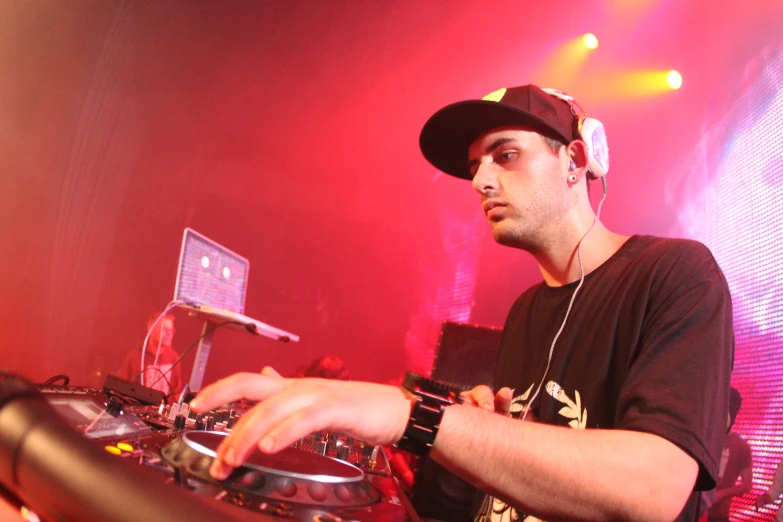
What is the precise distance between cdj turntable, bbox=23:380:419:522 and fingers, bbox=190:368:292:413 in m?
0.08

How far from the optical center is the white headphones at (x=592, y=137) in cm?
171

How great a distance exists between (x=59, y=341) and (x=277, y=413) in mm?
4543

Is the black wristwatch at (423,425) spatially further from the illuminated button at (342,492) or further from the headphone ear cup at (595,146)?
the headphone ear cup at (595,146)

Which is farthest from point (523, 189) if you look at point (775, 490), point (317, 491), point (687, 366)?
point (775, 490)

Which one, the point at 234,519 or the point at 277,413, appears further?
the point at 277,413

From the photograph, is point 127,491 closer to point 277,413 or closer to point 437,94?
point 277,413

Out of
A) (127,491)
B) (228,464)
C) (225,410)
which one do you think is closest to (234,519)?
(127,491)

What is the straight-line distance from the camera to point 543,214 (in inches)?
64.4

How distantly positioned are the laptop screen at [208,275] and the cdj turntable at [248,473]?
1360 millimetres

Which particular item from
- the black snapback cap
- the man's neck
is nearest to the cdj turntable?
the man's neck

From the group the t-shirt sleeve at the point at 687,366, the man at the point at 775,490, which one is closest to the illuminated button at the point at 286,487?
the t-shirt sleeve at the point at 687,366

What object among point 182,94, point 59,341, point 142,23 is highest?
point 142,23

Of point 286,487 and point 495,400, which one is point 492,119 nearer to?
point 495,400

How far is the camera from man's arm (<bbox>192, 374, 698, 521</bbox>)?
67cm
